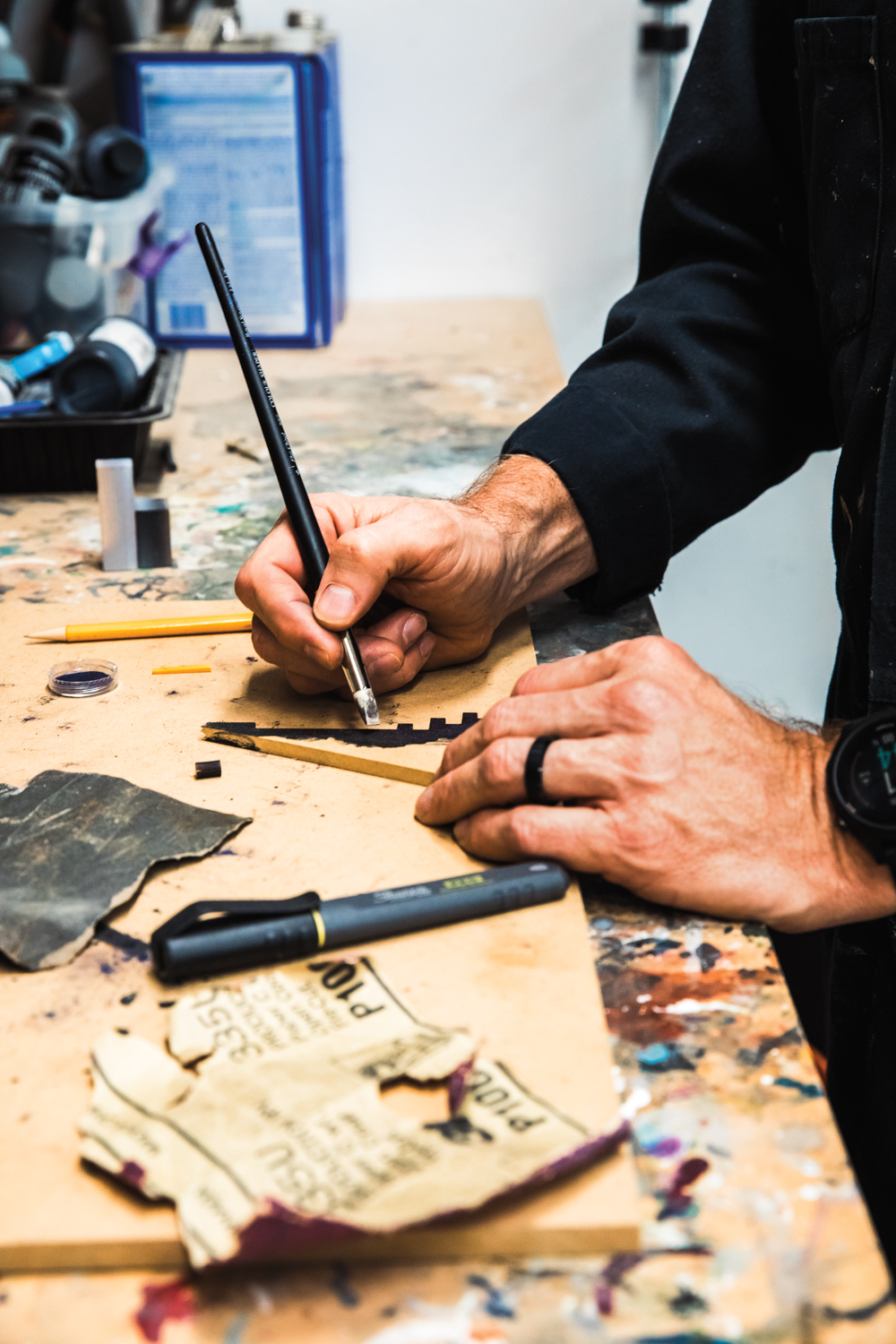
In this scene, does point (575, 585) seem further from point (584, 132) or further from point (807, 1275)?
point (584, 132)

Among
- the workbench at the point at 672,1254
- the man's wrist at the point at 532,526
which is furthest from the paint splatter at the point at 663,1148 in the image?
the man's wrist at the point at 532,526

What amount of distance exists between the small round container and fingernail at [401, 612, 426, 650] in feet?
0.64

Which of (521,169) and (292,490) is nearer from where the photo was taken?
(292,490)

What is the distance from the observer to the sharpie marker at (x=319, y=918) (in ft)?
1.63

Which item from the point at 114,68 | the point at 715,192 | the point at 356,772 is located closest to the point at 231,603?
the point at 356,772

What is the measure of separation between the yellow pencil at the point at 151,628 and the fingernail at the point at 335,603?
0.14 metres

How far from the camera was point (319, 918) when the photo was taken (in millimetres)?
509

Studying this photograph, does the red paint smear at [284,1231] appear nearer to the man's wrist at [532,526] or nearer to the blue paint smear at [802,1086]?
the blue paint smear at [802,1086]

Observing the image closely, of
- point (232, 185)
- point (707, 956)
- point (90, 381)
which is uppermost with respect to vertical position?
point (232, 185)

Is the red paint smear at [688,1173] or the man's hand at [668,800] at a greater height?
the man's hand at [668,800]

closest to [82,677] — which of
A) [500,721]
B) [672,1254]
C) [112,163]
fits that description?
[500,721]

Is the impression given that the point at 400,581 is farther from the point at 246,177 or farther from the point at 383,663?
the point at 246,177

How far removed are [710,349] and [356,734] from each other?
19.3 inches

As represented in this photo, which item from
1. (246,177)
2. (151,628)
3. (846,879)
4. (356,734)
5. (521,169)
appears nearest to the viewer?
(846,879)
